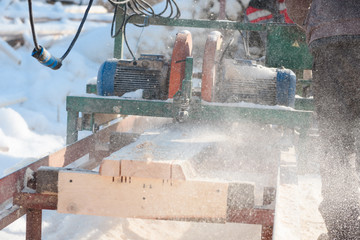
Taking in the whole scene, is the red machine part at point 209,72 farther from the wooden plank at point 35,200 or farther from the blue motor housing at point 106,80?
the wooden plank at point 35,200

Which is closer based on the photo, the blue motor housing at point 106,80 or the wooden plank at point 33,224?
the wooden plank at point 33,224

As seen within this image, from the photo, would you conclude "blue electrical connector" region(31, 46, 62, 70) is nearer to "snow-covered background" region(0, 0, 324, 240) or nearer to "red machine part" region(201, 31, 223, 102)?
"snow-covered background" region(0, 0, 324, 240)

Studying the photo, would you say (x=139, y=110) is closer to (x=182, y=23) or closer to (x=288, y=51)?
(x=182, y=23)

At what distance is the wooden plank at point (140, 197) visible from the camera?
1980mm

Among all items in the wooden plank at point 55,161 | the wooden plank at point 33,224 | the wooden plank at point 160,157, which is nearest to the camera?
the wooden plank at point 160,157

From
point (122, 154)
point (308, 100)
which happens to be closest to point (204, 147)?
point (122, 154)

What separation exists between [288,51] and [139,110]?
1.59m

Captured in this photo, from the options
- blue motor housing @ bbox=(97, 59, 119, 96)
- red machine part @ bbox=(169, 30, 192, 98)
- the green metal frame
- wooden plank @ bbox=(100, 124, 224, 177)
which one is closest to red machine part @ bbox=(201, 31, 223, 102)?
the green metal frame

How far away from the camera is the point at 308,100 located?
3.87 metres

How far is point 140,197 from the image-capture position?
6.56ft

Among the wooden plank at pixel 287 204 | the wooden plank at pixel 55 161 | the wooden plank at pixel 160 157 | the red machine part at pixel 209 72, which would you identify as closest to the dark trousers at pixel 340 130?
the wooden plank at pixel 287 204

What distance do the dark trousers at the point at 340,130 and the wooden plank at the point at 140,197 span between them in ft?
1.84

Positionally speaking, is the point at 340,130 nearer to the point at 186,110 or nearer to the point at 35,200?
the point at 186,110

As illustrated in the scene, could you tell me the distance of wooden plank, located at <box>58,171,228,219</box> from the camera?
1.98m
